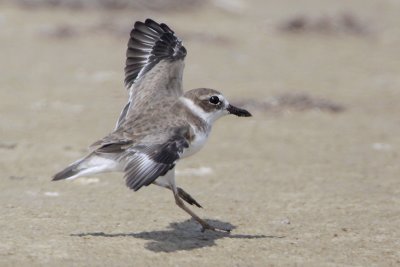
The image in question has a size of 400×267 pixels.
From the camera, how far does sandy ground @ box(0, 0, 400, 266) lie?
6.07 m

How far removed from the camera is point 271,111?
1114 cm

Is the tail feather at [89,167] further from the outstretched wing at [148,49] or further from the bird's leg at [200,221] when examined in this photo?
the outstretched wing at [148,49]

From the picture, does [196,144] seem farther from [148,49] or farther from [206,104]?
[148,49]

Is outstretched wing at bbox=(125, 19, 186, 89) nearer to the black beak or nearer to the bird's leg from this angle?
the black beak

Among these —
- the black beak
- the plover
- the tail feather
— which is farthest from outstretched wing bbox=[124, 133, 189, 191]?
the black beak

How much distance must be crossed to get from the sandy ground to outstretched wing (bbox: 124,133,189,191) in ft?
1.67

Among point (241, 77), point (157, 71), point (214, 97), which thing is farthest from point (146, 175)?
point (241, 77)

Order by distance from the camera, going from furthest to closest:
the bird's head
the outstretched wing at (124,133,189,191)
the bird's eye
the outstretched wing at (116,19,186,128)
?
the outstretched wing at (116,19,186,128) → the bird's eye → the bird's head → the outstretched wing at (124,133,189,191)

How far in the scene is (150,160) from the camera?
19.0ft

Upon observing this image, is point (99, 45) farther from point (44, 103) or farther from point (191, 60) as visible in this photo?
point (44, 103)

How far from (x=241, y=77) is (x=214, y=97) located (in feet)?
21.2

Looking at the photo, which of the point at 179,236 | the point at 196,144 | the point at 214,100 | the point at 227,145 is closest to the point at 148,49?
the point at 214,100

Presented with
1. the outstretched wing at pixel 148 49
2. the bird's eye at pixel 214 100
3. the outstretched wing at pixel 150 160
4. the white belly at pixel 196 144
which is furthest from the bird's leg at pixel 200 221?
the outstretched wing at pixel 148 49

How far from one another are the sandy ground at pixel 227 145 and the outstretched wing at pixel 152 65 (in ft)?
3.01
